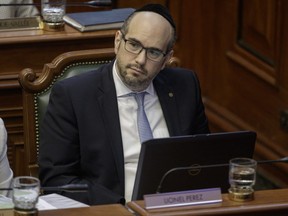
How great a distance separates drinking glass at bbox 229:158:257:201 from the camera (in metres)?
2.41

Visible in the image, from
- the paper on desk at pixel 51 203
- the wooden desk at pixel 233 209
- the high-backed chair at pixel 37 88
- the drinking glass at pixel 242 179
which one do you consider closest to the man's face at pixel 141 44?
the high-backed chair at pixel 37 88

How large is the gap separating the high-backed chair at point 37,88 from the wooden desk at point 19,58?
2.19ft

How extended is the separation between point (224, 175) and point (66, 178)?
1.95ft

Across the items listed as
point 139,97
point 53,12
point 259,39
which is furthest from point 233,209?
point 259,39

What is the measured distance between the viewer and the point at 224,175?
288 cm

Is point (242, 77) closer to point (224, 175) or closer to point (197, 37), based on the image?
point (197, 37)

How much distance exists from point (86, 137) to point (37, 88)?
344 millimetres

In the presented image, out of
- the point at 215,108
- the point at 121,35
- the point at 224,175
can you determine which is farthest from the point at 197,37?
the point at 224,175

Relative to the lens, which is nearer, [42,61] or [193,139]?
[193,139]

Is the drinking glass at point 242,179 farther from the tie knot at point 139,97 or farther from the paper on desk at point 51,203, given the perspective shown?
the tie knot at point 139,97

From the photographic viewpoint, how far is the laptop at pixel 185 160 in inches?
107

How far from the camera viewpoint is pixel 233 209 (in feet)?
7.66

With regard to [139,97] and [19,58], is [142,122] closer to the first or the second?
[139,97]

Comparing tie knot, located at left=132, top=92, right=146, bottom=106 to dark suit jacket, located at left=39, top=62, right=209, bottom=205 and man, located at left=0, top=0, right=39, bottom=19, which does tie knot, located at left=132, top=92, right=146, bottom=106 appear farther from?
man, located at left=0, top=0, right=39, bottom=19
